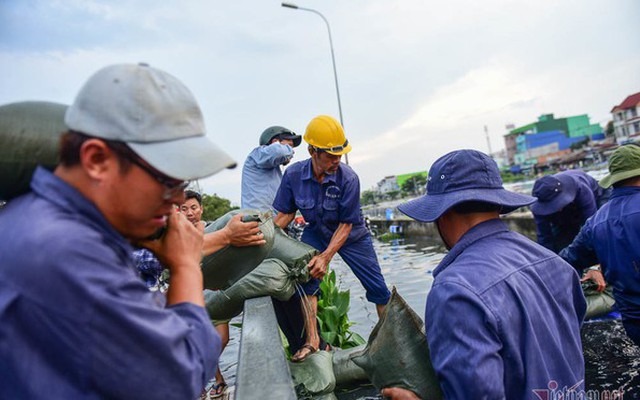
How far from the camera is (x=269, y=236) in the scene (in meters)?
2.69

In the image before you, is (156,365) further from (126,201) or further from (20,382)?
(126,201)

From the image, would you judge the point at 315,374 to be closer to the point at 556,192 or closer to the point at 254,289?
the point at 254,289

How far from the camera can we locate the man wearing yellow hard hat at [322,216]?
368 centimetres

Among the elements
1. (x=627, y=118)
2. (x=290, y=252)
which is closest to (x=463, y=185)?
(x=290, y=252)

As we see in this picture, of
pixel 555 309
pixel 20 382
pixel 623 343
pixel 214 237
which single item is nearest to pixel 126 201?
pixel 20 382

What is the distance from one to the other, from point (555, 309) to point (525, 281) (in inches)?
8.0

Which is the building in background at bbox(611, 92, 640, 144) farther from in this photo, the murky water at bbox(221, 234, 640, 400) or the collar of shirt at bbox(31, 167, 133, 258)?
the collar of shirt at bbox(31, 167, 133, 258)

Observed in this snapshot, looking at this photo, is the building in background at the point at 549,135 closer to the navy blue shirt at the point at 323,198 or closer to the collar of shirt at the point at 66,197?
the navy blue shirt at the point at 323,198

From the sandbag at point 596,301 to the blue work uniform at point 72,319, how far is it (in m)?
4.39

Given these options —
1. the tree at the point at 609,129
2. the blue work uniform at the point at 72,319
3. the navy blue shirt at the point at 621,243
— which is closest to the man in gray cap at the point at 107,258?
the blue work uniform at the point at 72,319

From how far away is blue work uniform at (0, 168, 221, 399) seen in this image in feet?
2.76

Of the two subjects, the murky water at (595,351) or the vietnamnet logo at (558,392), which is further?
the murky water at (595,351)

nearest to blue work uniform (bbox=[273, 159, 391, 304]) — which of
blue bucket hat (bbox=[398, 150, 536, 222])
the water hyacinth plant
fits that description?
the water hyacinth plant

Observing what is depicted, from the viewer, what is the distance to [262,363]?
1808 millimetres
